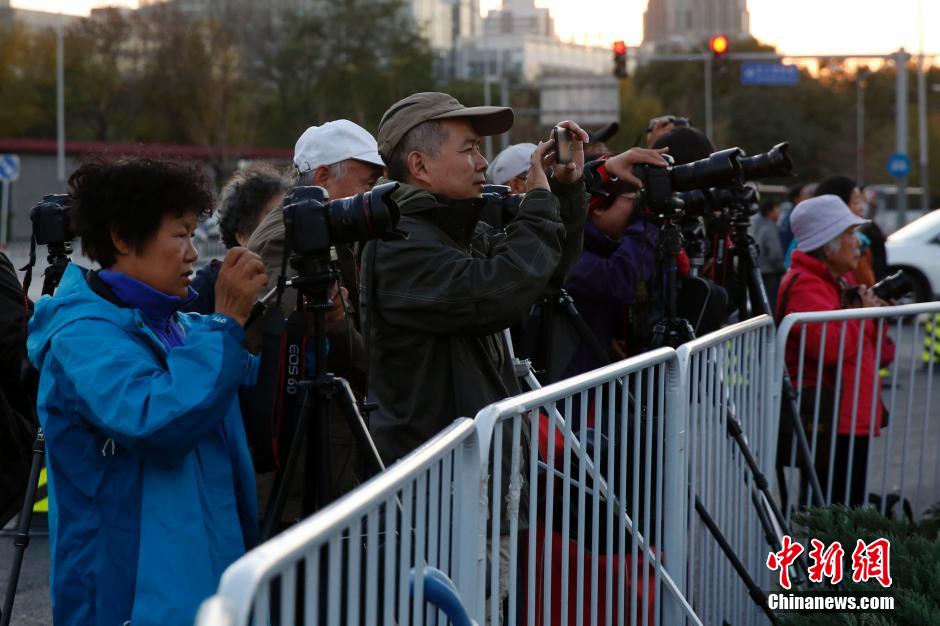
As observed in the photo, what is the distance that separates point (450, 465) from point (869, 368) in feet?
12.0

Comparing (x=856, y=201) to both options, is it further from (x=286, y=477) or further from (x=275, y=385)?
(x=286, y=477)

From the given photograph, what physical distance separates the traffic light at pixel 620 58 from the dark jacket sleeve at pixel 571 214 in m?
19.6

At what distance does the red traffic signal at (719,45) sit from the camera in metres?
22.4

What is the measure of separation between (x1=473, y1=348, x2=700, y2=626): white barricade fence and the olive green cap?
35.3 inches

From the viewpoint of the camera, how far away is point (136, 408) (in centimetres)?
285

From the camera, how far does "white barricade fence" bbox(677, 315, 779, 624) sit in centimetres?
413

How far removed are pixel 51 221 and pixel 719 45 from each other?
18882 millimetres

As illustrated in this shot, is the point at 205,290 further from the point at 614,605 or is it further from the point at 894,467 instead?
the point at 894,467

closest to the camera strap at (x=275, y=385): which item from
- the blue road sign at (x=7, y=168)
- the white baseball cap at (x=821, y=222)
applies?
the white baseball cap at (x=821, y=222)

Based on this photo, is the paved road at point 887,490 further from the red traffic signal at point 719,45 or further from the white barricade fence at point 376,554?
the red traffic signal at point 719,45

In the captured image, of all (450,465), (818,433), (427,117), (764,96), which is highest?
(764,96)

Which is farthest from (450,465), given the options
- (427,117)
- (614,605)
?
(427,117)

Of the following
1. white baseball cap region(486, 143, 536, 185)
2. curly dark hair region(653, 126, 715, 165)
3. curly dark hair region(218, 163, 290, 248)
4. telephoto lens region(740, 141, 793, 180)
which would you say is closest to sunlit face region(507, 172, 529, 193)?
white baseball cap region(486, 143, 536, 185)

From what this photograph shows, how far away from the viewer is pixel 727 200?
19.9ft
